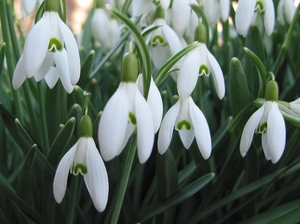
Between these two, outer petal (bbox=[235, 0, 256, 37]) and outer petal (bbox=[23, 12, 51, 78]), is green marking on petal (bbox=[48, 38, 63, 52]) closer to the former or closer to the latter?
outer petal (bbox=[23, 12, 51, 78])

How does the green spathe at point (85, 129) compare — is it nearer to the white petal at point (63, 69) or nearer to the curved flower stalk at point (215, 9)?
the white petal at point (63, 69)

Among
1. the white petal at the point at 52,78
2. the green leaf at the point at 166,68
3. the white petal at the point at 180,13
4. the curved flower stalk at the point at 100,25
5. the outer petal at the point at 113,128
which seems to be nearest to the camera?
the outer petal at the point at 113,128

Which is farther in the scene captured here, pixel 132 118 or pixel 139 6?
pixel 139 6

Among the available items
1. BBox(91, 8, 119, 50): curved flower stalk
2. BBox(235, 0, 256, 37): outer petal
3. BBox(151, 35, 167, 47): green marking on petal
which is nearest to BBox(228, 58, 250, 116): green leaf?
BBox(235, 0, 256, 37): outer petal

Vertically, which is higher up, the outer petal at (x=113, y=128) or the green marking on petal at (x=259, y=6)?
the green marking on petal at (x=259, y=6)

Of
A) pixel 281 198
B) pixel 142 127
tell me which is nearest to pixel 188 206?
pixel 281 198

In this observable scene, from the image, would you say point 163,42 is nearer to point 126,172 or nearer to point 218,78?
point 218,78

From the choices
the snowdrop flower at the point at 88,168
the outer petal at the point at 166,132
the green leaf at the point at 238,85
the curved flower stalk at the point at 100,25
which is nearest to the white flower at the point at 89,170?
the snowdrop flower at the point at 88,168

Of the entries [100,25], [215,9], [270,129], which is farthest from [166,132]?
[100,25]
